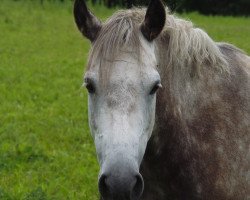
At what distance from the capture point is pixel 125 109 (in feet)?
A: 10.0

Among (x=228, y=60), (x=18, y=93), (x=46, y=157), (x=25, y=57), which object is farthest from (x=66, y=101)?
(x=228, y=60)

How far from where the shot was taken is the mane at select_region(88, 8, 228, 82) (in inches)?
128

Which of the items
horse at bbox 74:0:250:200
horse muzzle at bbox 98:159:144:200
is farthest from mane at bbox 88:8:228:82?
horse muzzle at bbox 98:159:144:200

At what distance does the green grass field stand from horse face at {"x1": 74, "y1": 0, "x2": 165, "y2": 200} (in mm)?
862

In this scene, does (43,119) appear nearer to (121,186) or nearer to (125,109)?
(125,109)

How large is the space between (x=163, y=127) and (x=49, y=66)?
27.6 ft

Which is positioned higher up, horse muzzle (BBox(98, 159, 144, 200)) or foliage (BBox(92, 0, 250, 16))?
horse muzzle (BBox(98, 159, 144, 200))

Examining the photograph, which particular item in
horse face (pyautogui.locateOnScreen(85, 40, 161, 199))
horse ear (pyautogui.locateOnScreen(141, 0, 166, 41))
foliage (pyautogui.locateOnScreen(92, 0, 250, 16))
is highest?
horse ear (pyautogui.locateOnScreen(141, 0, 166, 41))

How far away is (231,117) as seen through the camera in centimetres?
377

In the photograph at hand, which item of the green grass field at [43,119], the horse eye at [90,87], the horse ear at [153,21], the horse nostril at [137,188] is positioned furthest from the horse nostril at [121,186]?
the green grass field at [43,119]

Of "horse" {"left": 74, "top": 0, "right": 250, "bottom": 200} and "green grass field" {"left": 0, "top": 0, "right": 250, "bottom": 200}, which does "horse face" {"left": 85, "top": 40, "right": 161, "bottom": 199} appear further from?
"green grass field" {"left": 0, "top": 0, "right": 250, "bottom": 200}

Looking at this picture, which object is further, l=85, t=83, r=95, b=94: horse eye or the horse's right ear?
the horse's right ear

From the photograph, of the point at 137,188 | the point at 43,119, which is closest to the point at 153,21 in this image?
the point at 137,188

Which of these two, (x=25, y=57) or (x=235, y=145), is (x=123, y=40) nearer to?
(x=235, y=145)
